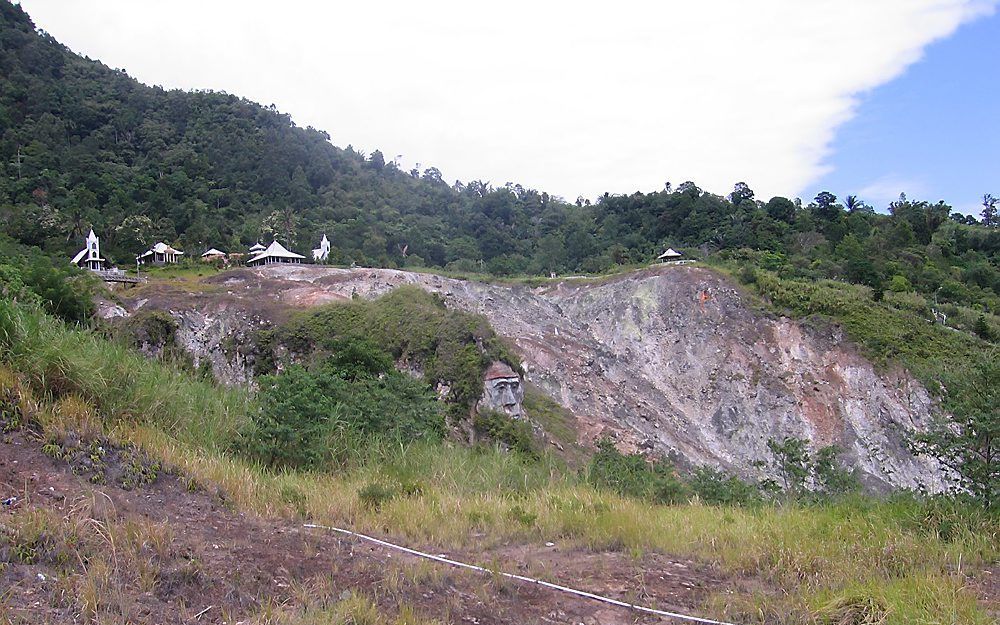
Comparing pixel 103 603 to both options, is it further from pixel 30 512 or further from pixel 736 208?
pixel 736 208

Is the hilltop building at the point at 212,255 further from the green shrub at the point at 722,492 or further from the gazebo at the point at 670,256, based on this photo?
the green shrub at the point at 722,492

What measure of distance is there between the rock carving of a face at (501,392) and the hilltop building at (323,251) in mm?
24157

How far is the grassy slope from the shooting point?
3.42 meters

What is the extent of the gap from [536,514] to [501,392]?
14728mm

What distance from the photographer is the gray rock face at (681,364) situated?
24016mm

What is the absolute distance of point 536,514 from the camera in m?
4.60

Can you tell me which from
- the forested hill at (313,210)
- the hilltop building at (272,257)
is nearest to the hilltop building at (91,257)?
the forested hill at (313,210)

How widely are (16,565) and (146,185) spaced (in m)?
55.3

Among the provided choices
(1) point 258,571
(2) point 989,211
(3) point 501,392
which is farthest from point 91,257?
(2) point 989,211

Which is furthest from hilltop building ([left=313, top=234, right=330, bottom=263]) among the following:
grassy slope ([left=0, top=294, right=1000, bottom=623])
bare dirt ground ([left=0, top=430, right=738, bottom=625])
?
bare dirt ground ([left=0, top=430, right=738, bottom=625])

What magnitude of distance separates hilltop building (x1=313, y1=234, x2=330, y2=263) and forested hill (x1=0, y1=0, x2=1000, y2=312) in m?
0.65

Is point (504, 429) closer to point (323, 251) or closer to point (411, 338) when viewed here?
point (411, 338)

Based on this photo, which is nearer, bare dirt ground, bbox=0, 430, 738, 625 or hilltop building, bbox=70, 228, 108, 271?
bare dirt ground, bbox=0, 430, 738, 625

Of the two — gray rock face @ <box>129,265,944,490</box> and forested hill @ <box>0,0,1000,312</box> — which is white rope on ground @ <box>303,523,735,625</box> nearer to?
gray rock face @ <box>129,265,944,490</box>
